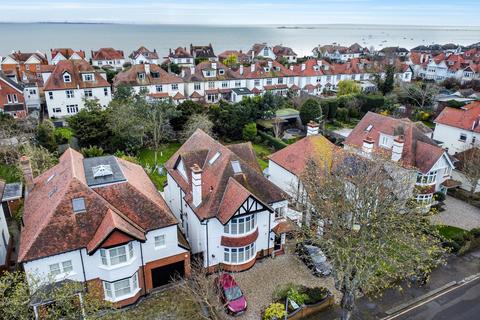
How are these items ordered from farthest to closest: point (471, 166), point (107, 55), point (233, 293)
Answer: point (107, 55)
point (471, 166)
point (233, 293)

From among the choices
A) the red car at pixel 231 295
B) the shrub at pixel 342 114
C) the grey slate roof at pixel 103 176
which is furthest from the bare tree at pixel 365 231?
the shrub at pixel 342 114

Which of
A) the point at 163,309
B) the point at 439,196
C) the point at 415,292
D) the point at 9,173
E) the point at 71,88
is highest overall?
the point at 71,88

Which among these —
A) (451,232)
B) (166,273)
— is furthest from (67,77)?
(451,232)

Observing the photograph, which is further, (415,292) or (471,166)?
(471,166)

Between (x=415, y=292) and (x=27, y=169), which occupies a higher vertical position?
(x=27, y=169)

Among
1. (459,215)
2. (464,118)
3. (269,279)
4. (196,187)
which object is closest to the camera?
(196,187)

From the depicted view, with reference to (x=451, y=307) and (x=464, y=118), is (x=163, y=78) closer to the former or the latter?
(x=464, y=118)
